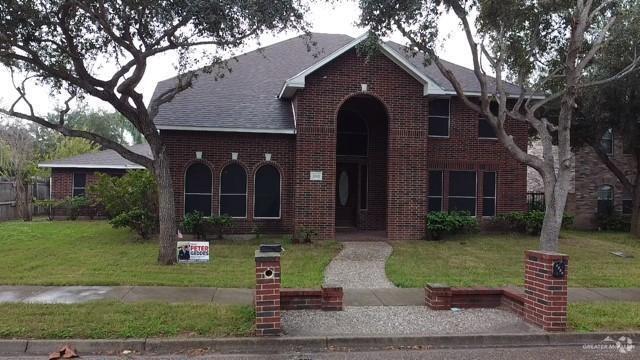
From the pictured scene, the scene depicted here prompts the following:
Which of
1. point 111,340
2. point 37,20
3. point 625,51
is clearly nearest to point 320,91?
point 37,20

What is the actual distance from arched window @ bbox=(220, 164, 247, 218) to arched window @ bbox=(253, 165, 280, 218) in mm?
425

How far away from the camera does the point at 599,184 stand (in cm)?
2308

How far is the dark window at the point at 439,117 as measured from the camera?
58.3ft

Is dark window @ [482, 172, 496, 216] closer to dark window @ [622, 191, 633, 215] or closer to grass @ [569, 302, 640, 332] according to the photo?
dark window @ [622, 191, 633, 215]

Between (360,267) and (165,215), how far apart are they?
4567mm

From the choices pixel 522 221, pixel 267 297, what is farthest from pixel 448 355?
pixel 522 221

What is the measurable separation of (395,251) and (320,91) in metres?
5.46

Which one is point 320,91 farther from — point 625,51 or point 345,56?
point 625,51

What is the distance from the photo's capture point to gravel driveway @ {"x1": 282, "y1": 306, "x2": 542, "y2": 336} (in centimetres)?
668

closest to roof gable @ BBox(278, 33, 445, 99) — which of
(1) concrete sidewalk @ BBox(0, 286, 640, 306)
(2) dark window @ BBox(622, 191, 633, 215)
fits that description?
(1) concrete sidewalk @ BBox(0, 286, 640, 306)

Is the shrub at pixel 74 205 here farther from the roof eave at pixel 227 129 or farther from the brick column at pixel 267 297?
the brick column at pixel 267 297

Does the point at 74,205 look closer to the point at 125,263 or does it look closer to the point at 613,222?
the point at 125,263

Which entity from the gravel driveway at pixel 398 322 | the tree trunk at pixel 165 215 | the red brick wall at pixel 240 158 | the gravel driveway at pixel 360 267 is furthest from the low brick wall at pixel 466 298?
the red brick wall at pixel 240 158

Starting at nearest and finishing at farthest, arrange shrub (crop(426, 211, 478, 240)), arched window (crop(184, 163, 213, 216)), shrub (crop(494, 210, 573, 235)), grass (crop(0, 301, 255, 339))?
grass (crop(0, 301, 255, 339))
shrub (crop(426, 211, 478, 240))
arched window (crop(184, 163, 213, 216))
shrub (crop(494, 210, 573, 235))
